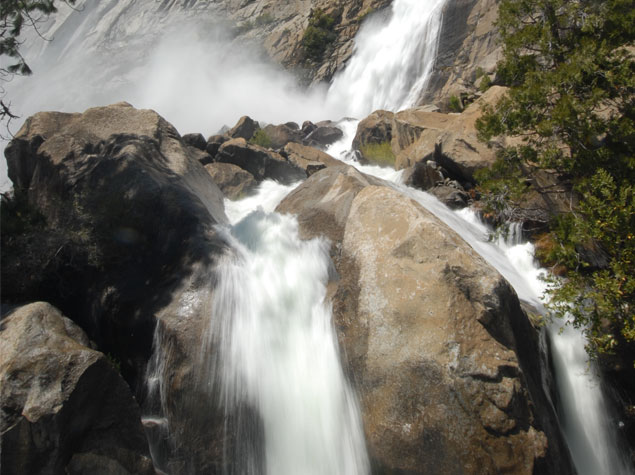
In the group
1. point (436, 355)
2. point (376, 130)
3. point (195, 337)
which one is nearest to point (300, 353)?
point (195, 337)

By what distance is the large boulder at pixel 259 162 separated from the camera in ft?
56.3

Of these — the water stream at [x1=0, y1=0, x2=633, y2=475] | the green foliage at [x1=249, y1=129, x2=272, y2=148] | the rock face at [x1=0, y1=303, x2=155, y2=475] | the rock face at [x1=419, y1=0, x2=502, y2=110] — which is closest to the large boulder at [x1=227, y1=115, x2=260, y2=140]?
the green foliage at [x1=249, y1=129, x2=272, y2=148]

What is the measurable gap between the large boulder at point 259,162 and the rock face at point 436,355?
37.2 ft

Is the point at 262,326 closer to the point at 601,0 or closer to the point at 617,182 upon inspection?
the point at 617,182

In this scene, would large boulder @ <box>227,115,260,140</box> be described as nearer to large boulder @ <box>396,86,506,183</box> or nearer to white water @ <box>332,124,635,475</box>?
large boulder @ <box>396,86,506,183</box>

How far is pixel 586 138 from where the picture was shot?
7129 mm

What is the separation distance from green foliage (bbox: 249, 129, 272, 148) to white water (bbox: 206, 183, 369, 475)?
16943mm

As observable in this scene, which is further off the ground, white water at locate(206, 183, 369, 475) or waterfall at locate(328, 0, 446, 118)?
white water at locate(206, 183, 369, 475)

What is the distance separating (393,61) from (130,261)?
26.0 m

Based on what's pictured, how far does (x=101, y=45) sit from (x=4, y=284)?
89.6 metres

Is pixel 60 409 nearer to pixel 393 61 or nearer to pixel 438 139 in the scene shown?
pixel 438 139

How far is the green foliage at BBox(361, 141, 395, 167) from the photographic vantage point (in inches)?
705

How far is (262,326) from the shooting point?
6.05 m

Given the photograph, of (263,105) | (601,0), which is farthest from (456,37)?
(263,105)
